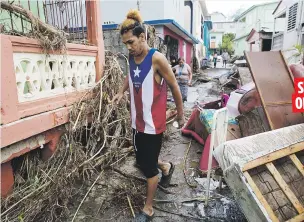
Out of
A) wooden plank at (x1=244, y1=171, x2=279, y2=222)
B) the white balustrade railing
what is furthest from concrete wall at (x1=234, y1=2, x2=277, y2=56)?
wooden plank at (x1=244, y1=171, x2=279, y2=222)

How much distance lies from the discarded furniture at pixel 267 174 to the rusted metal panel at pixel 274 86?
1203 millimetres

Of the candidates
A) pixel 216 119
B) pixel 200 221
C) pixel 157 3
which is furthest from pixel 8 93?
pixel 157 3

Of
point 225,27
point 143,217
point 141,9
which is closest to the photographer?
point 143,217

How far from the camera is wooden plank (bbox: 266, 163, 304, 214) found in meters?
Result: 2.01

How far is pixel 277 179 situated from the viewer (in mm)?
2102

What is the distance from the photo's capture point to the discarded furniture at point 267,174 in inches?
76.3

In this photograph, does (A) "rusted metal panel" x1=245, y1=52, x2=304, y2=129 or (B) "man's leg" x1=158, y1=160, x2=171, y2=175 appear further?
(A) "rusted metal panel" x1=245, y1=52, x2=304, y2=129

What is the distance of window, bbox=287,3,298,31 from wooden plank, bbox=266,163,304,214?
12530 millimetres

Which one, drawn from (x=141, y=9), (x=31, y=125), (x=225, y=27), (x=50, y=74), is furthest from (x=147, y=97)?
(x=225, y=27)

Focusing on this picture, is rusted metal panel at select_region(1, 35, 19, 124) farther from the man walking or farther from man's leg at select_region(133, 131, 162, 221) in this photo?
man's leg at select_region(133, 131, 162, 221)

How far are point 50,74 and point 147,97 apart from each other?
1.47m

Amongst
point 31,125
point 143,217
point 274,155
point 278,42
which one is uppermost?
point 278,42

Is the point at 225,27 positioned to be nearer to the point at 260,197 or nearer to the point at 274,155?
the point at 274,155

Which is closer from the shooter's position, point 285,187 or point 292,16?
point 285,187
